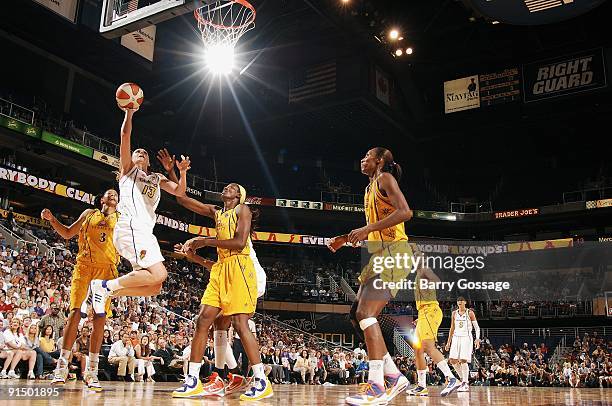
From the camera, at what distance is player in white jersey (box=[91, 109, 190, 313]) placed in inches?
192

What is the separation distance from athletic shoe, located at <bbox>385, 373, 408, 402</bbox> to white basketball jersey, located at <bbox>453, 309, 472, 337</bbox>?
229 inches

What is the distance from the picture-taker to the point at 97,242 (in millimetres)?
6098

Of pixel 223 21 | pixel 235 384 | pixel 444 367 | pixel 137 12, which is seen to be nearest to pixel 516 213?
pixel 223 21

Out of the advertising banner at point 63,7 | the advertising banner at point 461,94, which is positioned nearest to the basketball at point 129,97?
the advertising banner at point 63,7

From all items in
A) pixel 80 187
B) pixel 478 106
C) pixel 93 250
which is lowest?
pixel 93 250

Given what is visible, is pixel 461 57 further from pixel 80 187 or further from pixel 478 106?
pixel 80 187

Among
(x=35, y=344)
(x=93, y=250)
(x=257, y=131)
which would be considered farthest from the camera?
(x=257, y=131)

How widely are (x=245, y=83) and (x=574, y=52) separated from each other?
1384 cm

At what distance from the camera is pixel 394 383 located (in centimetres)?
514

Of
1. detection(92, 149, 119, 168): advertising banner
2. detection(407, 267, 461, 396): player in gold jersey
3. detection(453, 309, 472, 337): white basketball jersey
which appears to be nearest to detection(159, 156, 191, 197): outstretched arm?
detection(407, 267, 461, 396): player in gold jersey

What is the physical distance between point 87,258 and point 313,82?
18334 mm

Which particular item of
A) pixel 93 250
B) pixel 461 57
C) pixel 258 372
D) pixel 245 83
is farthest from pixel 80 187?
pixel 258 372

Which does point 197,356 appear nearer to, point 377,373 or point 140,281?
point 140,281

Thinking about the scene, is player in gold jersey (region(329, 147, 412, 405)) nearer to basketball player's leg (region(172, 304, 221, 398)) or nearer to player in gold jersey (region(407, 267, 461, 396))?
basketball player's leg (region(172, 304, 221, 398))
